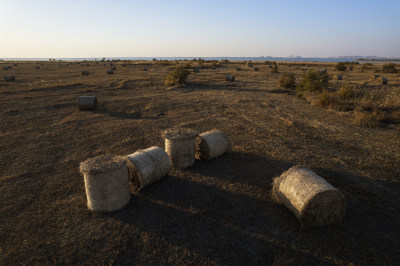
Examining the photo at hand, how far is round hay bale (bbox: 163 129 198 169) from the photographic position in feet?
20.6

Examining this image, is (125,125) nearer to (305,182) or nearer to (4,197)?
(4,197)

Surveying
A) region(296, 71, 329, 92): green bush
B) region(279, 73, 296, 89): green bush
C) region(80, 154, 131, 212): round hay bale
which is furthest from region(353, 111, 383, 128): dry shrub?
region(80, 154, 131, 212): round hay bale

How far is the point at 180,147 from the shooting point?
6.30 meters

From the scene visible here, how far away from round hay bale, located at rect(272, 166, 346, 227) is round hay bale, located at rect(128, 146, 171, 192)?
9.73 feet

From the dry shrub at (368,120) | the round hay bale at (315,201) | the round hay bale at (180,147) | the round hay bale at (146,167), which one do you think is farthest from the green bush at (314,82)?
the round hay bale at (146,167)

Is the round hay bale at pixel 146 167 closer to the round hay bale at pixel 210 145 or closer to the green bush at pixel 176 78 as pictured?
the round hay bale at pixel 210 145

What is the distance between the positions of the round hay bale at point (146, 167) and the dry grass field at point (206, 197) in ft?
0.82

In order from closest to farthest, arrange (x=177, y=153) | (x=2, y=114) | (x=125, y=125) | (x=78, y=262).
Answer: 1. (x=78, y=262)
2. (x=177, y=153)
3. (x=125, y=125)
4. (x=2, y=114)

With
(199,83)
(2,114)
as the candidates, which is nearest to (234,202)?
(2,114)

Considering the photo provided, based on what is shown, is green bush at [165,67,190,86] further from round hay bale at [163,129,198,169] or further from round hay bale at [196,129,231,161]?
round hay bale at [163,129,198,169]

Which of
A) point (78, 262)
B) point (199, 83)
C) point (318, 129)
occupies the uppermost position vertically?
point (199, 83)

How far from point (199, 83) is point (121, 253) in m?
20.2

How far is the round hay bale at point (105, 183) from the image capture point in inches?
177

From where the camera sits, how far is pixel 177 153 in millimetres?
6367
